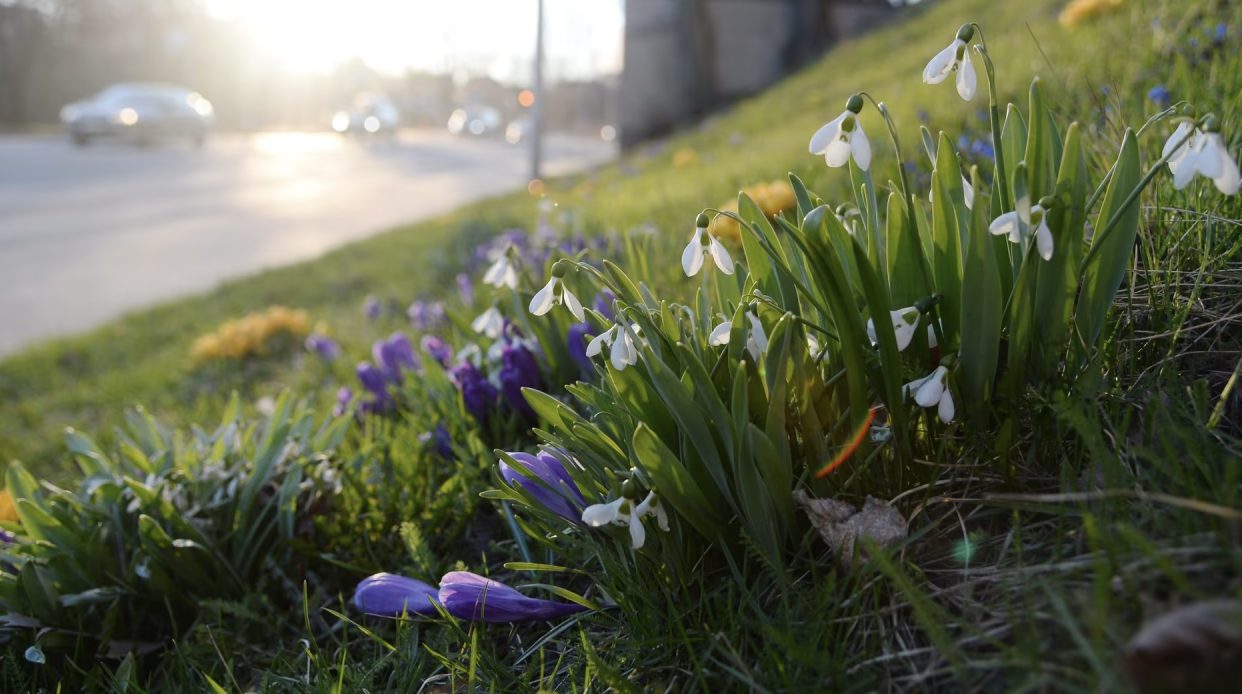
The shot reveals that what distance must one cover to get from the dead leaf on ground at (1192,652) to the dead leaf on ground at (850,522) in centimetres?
46

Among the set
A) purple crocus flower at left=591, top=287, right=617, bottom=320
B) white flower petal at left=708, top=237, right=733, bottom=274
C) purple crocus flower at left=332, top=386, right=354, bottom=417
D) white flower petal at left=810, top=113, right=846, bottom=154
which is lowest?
purple crocus flower at left=332, top=386, right=354, bottom=417

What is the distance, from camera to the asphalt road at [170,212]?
786cm

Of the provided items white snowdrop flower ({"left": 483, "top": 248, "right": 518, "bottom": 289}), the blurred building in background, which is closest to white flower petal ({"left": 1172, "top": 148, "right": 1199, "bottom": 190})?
white snowdrop flower ({"left": 483, "top": 248, "right": 518, "bottom": 289})

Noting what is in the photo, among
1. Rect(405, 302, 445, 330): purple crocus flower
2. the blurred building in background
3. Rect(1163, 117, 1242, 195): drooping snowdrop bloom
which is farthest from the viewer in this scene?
the blurred building in background

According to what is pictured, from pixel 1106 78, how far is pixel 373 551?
2861 mm

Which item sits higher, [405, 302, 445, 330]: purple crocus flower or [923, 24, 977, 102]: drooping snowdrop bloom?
[923, 24, 977, 102]: drooping snowdrop bloom

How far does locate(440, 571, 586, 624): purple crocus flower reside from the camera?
5.21 feet

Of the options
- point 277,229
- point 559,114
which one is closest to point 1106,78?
point 277,229

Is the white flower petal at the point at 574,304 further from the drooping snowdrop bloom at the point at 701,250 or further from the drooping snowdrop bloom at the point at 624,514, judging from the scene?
the drooping snowdrop bloom at the point at 624,514

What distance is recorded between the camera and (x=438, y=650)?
160 cm

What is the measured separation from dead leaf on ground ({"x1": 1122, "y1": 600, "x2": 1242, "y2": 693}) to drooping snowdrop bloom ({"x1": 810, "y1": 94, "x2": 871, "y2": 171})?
0.74 meters

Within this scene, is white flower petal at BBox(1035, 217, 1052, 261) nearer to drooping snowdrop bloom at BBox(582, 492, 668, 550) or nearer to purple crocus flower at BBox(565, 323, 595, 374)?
drooping snowdrop bloom at BBox(582, 492, 668, 550)

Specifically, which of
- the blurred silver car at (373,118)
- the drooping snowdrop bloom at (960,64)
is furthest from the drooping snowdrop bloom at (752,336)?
the blurred silver car at (373,118)

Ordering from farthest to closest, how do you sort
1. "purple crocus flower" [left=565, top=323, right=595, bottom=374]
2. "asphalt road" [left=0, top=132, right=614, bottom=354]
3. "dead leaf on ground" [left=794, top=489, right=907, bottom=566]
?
"asphalt road" [left=0, top=132, right=614, bottom=354] → "purple crocus flower" [left=565, top=323, right=595, bottom=374] → "dead leaf on ground" [left=794, top=489, right=907, bottom=566]
